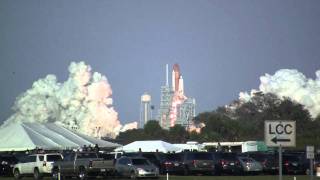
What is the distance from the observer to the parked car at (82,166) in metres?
47.2

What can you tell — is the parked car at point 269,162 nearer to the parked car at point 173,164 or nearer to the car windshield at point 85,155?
the parked car at point 173,164

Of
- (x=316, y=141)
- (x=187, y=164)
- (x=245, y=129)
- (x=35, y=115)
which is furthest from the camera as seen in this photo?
(x=35, y=115)

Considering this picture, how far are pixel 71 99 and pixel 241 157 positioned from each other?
319ft

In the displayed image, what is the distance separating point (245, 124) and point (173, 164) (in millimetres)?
94507

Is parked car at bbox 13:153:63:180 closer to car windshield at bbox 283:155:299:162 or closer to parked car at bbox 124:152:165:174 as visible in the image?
parked car at bbox 124:152:165:174

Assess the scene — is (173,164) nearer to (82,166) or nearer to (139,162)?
(139,162)

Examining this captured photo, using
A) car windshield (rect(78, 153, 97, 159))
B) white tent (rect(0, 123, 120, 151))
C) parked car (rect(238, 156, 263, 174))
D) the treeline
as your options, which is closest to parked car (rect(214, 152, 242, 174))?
parked car (rect(238, 156, 263, 174))

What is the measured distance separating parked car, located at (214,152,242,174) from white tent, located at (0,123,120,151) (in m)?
24.2

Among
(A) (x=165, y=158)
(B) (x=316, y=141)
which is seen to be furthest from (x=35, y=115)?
(A) (x=165, y=158)

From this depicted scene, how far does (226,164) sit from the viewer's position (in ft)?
180

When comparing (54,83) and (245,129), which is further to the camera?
(54,83)

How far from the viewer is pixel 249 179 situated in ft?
150

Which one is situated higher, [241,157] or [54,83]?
[54,83]

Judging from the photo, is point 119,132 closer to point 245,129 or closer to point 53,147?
point 245,129
